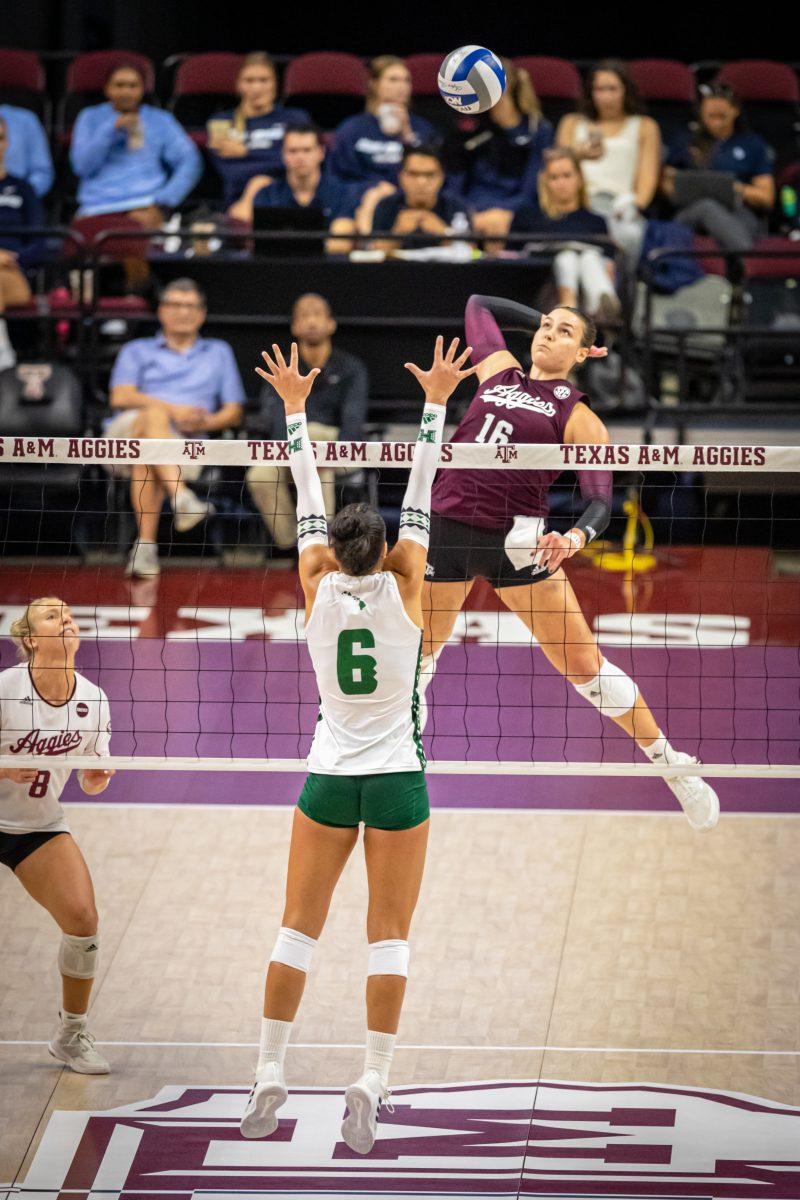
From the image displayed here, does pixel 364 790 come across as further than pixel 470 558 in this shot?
No

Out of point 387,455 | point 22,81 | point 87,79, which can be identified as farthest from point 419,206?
point 387,455

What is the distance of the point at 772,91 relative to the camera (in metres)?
14.2

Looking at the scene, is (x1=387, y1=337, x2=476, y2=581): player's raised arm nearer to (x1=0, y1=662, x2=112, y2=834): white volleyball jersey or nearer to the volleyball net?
the volleyball net

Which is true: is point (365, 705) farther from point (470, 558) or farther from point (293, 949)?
point (470, 558)

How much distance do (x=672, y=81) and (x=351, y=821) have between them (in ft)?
33.5

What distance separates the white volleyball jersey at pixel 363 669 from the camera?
5500 mm

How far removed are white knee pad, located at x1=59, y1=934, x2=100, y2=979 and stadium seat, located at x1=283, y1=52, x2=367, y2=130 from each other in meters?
9.62

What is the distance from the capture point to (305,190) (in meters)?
12.6

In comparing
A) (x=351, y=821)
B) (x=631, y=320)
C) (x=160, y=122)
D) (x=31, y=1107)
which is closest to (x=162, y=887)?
(x=31, y=1107)

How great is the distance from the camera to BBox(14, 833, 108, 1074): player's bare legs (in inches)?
254

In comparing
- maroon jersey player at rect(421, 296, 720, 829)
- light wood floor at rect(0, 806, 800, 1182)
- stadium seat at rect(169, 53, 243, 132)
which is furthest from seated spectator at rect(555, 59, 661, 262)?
light wood floor at rect(0, 806, 800, 1182)

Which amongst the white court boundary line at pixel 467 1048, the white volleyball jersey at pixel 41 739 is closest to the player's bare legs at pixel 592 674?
the white court boundary line at pixel 467 1048

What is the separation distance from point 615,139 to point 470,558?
6547mm

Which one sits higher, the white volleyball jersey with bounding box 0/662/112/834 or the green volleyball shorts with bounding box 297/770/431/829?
the white volleyball jersey with bounding box 0/662/112/834
